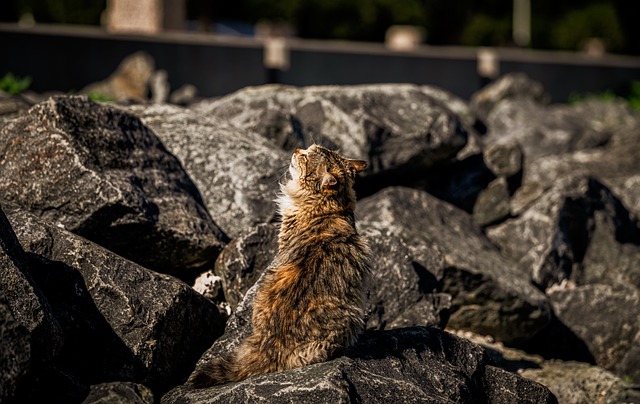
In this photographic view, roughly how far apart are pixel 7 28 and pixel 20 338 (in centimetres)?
941

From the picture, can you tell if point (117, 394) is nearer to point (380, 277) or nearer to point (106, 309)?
point (106, 309)

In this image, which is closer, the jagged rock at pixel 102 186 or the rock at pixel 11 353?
the rock at pixel 11 353

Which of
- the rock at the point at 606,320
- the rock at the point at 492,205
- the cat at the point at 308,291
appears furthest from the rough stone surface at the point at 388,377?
the rock at the point at 492,205

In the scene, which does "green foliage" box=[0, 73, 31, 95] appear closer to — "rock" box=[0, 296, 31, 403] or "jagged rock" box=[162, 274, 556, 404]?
"jagged rock" box=[162, 274, 556, 404]

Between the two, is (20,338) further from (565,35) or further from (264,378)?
(565,35)

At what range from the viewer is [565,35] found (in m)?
50.4

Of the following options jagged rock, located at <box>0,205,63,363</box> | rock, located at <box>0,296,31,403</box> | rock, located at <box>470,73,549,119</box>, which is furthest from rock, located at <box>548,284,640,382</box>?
rock, located at <box>470,73,549,119</box>

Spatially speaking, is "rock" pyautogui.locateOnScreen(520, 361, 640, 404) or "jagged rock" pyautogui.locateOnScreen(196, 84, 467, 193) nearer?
"rock" pyautogui.locateOnScreen(520, 361, 640, 404)

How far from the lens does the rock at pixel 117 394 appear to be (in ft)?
18.8

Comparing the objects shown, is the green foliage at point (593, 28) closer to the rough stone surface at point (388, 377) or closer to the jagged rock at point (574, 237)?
the jagged rock at point (574, 237)

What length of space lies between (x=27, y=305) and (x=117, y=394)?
82 cm

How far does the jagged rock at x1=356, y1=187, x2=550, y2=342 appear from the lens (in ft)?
28.2

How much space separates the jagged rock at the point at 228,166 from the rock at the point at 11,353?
3007 mm

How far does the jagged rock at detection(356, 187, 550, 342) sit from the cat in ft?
6.01
